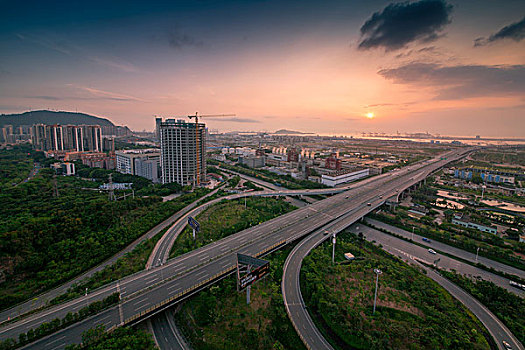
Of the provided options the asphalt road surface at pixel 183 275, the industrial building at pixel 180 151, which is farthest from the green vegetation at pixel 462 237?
the industrial building at pixel 180 151

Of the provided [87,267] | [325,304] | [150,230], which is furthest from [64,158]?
[325,304]

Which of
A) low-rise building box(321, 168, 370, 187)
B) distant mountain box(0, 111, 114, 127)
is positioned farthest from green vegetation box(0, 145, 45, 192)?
distant mountain box(0, 111, 114, 127)

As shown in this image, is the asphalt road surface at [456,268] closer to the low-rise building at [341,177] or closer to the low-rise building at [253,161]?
the low-rise building at [341,177]

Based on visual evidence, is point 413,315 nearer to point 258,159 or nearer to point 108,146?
point 258,159

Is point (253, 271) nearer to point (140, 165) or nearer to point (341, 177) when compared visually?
point (341, 177)

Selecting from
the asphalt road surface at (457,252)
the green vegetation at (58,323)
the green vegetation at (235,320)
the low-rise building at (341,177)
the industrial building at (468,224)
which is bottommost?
the green vegetation at (235,320)

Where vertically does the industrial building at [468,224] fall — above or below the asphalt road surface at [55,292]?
above

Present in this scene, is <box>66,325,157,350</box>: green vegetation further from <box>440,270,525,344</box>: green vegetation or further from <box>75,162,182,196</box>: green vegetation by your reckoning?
<box>75,162,182,196</box>: green vegetation
